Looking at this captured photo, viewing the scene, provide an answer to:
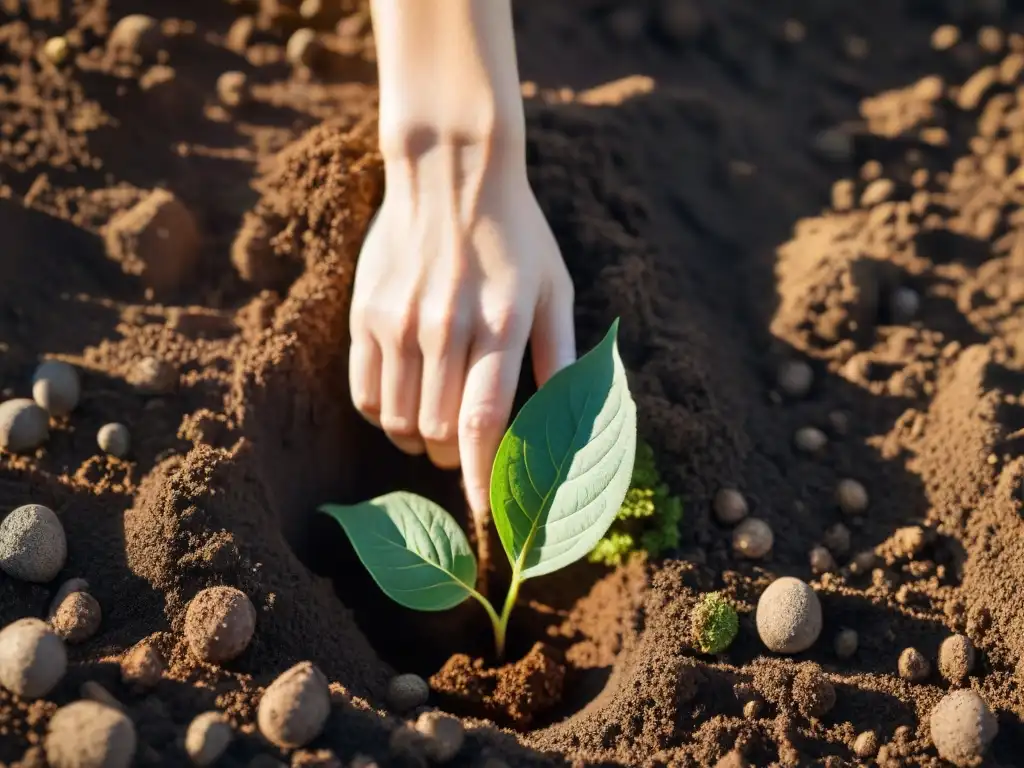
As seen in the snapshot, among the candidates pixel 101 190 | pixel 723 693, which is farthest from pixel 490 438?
pixel 101 190

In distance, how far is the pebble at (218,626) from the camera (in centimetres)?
141

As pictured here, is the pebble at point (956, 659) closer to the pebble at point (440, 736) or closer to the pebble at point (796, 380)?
the pebble at point (796, 380)

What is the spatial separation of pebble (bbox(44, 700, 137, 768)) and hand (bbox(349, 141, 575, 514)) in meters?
0.67

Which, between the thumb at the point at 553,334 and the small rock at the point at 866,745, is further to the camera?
the thumb at the point at 553,334

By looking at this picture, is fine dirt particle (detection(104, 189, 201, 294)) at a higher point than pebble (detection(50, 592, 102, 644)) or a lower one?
higher

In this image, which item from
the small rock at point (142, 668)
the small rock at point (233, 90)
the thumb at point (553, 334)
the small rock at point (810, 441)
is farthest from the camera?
the small rock at point (233, 90)

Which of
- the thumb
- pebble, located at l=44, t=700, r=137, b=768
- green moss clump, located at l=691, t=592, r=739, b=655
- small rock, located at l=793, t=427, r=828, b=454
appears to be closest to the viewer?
pebble, located at l=44, t=700, r=137, b=768

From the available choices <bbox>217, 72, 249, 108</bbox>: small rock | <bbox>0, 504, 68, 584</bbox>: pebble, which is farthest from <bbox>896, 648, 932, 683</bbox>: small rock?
<bbox>217, 72, 249, 108</bbox>: small rock

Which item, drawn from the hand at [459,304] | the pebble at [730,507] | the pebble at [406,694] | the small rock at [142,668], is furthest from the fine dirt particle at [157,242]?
the pebble at [730,507]

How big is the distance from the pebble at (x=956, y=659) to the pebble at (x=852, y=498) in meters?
0.29

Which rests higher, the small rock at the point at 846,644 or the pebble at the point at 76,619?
the pebble at the point at 76,619

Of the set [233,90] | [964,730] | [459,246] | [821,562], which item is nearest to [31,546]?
[459,246]

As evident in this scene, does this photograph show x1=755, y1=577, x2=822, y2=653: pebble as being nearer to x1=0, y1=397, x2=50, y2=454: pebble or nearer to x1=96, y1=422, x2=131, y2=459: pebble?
x1=96, y1=422, x2=131, y2=459: pebble

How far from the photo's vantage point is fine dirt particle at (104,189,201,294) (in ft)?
6.07
